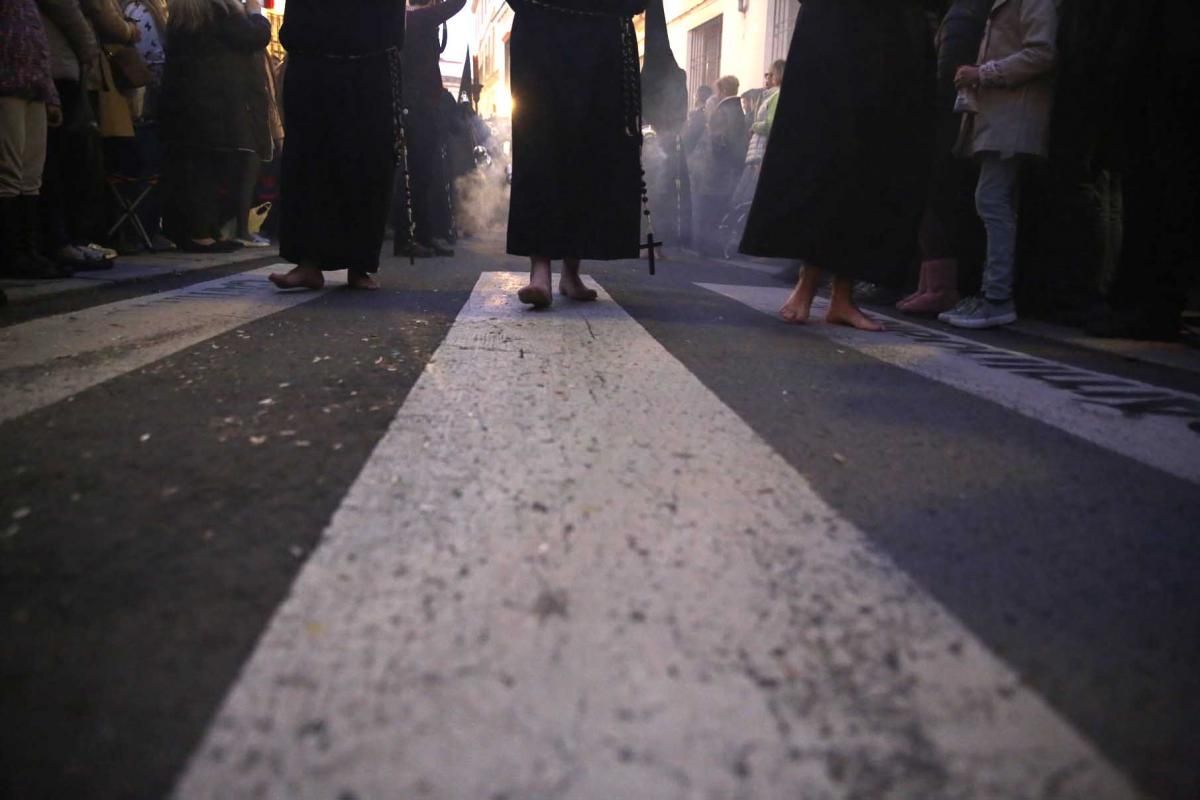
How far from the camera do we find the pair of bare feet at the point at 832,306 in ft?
12.0

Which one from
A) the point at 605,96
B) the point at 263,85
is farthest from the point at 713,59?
the point at 605,96

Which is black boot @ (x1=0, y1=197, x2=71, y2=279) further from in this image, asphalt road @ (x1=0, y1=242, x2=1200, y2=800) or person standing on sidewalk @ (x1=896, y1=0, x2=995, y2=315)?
person standing on sidewalk @ (x1=896, y1=0, x2=995, y2=315)

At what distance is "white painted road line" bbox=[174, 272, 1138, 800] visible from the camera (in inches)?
28.7

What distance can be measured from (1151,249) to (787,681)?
3.59 m

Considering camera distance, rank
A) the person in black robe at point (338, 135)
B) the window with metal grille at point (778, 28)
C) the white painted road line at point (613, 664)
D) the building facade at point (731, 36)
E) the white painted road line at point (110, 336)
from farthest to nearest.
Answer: the building facade at point (731, 36), the window with metal grille at point (778, 28), the person in black robe at point (338, 135), the white painted road line at point (110, 336), the white painted road line at point (613, 664)

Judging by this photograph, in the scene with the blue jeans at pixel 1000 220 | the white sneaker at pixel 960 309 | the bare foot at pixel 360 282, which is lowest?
the white sneaker at pixel 960 309

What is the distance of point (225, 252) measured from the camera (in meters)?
7.09

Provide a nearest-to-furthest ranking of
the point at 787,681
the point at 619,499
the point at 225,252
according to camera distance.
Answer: the point at 787,681 → the point at 619,499 → the point at 225,252

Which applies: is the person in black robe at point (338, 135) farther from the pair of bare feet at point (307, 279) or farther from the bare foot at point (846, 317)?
the bare foot at point (846, 317)

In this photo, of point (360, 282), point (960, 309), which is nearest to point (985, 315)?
point (960, 309)

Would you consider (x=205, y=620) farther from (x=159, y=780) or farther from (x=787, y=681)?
(x=787, y=681)

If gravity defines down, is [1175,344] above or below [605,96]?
below

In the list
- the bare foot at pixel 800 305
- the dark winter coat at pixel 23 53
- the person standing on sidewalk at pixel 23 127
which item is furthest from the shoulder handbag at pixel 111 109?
the bare foot at pixel 800 305

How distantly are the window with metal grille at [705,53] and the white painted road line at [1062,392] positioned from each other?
600 inches
